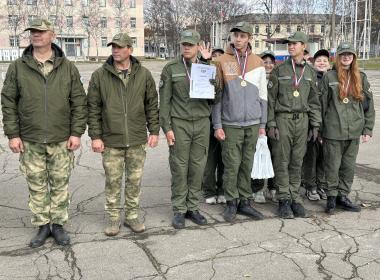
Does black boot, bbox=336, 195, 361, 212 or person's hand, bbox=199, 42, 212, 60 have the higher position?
person's hand, bbox=199, 42, 212, 60

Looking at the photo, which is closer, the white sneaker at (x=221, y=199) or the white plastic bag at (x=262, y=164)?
the white plastic bag at (x=262, y=164)

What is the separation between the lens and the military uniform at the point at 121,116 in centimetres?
438

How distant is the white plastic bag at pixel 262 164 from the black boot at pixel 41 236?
7.74 ft

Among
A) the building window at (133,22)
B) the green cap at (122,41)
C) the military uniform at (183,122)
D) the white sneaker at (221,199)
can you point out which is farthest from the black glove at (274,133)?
the building window at (133,22)

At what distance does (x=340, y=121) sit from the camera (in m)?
5.21

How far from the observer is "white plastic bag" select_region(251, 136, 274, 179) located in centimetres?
521

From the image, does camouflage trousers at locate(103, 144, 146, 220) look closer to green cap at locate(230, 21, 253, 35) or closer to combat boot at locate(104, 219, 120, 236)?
combat boot at locate(104, 219, 120, 236)

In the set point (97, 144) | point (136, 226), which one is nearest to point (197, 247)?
point (136, 226)

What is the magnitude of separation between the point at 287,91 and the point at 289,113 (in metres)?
0.25

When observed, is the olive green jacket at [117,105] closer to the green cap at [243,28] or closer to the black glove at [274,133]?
the green cap at [243,28]

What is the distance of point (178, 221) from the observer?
4863 mm

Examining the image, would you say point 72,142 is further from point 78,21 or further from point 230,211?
point 78,21

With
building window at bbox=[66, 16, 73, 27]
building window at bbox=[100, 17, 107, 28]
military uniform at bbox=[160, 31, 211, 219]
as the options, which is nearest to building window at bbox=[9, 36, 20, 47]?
building window at bbox=[66, 16, 73, 27]

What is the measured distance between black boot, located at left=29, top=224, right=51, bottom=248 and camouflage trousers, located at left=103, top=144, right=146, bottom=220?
63 centimetres
